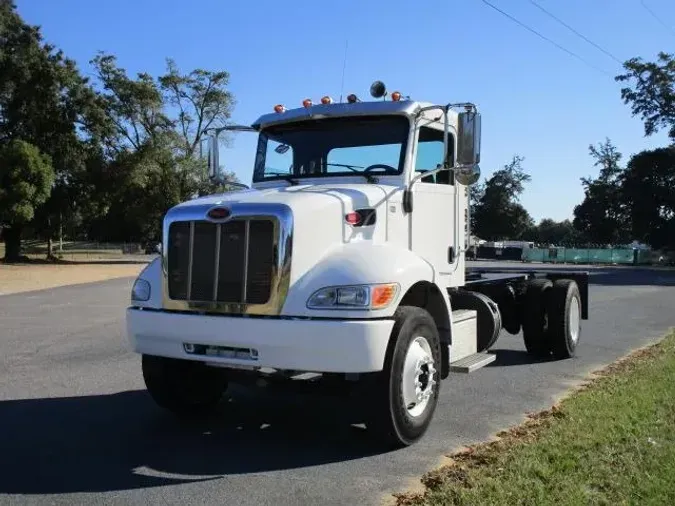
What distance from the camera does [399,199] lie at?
6148mm

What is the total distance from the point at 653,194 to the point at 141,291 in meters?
62.7

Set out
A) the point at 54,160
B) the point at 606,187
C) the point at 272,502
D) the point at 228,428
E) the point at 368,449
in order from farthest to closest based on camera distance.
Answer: the point at 606,187 < the point at 54,160 < the point at 228,428 < the point at 368,449 < the point at 272,502

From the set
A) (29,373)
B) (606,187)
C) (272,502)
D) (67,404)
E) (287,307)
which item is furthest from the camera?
(606,187)

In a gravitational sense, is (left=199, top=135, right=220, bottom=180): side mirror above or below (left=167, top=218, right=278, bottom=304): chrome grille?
above

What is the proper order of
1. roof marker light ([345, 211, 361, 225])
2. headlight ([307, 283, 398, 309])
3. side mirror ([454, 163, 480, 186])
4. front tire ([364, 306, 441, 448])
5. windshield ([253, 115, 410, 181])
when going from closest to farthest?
headlight ([307, 283, 398, 309]), front tire ([364, 306, 441, 448]), roof marker light ([345, 211, 361, 225]), side mirror ([454, 163, 480, 186]), windshield ([253, 115, 410, 181])

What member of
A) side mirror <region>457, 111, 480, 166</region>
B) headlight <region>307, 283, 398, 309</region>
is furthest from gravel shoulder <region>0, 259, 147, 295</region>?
headlight <region>307, 283, 398, 309</region>

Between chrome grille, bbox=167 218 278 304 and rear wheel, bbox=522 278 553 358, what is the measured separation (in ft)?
17.6

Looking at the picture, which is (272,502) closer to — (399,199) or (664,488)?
(664,488)

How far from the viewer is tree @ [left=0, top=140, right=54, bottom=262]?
3775 cm

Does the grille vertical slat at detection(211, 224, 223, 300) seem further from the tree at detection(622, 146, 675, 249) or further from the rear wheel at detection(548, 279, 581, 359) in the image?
the tree at detection(622, 146, 675, 249)

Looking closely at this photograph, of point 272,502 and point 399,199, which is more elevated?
point 399,199

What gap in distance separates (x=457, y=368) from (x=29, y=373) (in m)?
5.12

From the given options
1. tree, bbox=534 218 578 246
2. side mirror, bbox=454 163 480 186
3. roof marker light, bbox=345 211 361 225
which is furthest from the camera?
tree, bbox=534 218 578 246

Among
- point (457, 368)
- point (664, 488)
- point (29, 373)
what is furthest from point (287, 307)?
Answer: point (29, 373)
